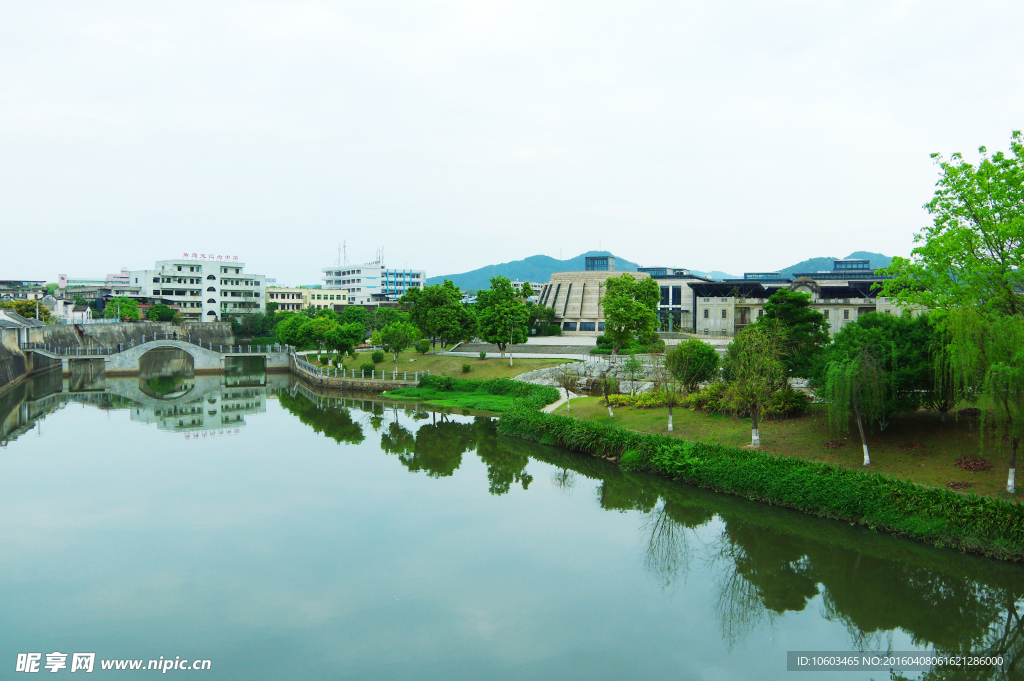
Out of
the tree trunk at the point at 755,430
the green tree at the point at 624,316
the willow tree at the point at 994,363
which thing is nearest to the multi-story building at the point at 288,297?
the green tree at the point at 624,316

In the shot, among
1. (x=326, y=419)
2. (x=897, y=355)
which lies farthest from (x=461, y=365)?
(x=897, y=355)

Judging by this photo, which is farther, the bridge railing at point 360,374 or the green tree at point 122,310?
the green tree at point 122,310

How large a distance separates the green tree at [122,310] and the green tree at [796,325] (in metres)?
74.7

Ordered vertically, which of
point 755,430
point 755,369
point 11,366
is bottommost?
point 755,430

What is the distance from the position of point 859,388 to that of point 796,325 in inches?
336

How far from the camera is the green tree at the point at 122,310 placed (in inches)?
3063

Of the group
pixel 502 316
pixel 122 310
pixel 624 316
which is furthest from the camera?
pixel 122 310

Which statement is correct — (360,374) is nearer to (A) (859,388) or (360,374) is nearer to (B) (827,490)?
(A) (859,388)

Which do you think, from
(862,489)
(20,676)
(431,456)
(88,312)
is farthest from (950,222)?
(88,312)

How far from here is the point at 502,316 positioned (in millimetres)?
44969

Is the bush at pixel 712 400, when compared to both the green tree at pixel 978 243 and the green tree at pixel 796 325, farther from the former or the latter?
the green tree at pixel 978 243

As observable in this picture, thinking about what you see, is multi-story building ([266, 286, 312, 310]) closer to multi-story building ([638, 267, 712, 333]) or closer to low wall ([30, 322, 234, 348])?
low wall ([30, 322, 234, 348])

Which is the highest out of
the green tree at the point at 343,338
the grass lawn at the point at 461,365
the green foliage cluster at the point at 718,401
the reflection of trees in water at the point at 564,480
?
the green tree at the point at 343,338

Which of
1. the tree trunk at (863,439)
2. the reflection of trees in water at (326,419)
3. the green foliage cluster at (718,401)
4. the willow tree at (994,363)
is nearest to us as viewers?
the willow tree at (994,363)
